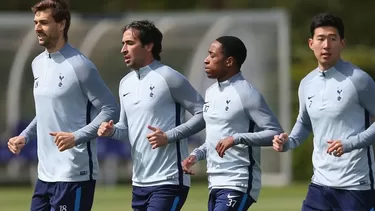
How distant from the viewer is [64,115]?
10.2m

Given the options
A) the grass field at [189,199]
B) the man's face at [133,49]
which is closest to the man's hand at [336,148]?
the man's face at [133,49]

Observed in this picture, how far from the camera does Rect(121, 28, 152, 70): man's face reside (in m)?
10.3

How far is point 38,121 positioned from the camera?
33.8 feet

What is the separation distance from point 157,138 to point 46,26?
129 cm

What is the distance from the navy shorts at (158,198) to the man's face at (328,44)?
4.97ft

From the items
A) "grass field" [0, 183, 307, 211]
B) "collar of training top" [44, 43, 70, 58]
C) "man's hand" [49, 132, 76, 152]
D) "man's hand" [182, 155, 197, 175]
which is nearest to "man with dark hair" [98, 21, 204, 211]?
"man's hand" [182, 155, 197, 175]

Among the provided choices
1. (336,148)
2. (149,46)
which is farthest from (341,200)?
(149,46)

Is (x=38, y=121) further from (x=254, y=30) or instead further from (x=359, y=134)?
(x=254, y=30)

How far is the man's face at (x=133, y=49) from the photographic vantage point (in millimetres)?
10273

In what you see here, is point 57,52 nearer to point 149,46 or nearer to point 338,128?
point 149,46

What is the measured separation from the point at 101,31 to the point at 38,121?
56.4ft

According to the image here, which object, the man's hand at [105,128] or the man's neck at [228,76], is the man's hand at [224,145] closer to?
the man's neck at [228,76]

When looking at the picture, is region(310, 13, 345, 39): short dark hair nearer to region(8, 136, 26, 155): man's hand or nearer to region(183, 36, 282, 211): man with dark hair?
region(183, 36, 282, 211): man with dark hair

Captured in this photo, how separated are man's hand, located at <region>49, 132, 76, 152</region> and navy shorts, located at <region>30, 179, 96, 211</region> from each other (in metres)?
0.40
